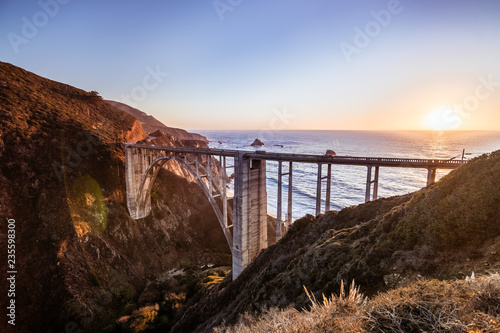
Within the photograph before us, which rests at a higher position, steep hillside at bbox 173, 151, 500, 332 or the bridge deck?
the bridge deck

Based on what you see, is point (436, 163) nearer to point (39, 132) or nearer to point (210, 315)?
point (210, 315)

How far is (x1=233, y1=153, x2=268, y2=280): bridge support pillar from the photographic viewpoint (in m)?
19.5

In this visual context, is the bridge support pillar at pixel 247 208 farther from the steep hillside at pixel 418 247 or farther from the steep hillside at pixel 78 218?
the steep hillside at pixel 78 218

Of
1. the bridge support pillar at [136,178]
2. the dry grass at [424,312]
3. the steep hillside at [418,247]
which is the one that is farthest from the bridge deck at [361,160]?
the bridge support pillar at [136,178]

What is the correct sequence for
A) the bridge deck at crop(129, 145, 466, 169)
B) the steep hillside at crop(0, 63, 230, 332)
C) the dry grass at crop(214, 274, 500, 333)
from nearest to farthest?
the dry grass at crop(214, 274, 500, 333) → the bridge deck at crop(129, 145, 466, 169) → the steep hillside at crop(0, 63, 230, 332)

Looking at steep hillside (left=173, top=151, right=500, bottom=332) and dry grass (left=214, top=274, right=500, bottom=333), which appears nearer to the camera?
dry grass (left=214, top=274, right=500, bottom=333)

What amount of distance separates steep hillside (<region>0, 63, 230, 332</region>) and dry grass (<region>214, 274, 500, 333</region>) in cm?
2371

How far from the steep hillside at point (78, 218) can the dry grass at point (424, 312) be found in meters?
23.7

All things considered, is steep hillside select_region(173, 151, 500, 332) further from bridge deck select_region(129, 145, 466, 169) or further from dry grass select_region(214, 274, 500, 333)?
bridge deck select_region(129, 145, 466, 169)

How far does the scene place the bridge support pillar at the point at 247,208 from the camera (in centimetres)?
1955

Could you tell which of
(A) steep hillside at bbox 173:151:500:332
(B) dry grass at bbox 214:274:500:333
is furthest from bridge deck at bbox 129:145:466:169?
(B) dry grass at bbox 214:274:500:333

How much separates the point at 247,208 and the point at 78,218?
20.2 meters

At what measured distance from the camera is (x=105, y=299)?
21891mm

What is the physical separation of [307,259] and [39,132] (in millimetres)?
37440
